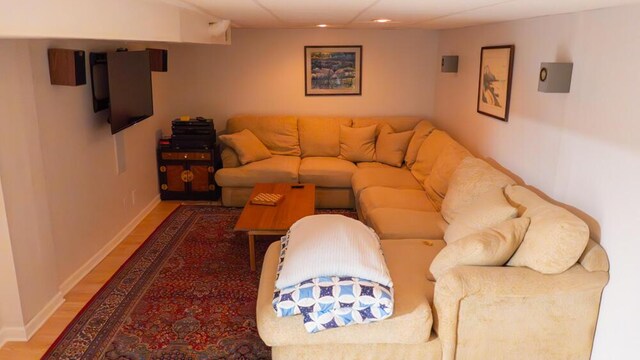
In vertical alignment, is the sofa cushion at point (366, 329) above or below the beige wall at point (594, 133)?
below

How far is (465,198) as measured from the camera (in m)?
3.35

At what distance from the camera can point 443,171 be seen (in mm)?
4184

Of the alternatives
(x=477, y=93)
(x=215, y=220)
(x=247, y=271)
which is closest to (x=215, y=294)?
(x=247, y=271)

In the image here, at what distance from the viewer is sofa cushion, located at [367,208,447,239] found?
11.3 feet

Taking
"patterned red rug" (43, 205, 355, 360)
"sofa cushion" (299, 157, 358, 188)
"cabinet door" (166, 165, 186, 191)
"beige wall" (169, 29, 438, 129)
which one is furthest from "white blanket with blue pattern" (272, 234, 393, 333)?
"beige wall" (169, 29, 438, 129)

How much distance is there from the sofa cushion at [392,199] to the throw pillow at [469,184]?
477mm

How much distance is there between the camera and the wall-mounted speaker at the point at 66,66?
3.17m

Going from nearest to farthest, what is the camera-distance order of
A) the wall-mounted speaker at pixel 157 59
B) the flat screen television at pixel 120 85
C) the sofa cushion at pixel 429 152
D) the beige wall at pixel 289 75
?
the flat screen television at pixel 120 85 < the sofa cushion at pixel 429 152 < the wall-mounted speaker at pixel 157 59 < the beige wall at pixel 289 75

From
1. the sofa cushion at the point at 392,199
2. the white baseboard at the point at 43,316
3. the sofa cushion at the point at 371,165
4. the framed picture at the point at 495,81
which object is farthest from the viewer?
the sofa cushion at the point at 371,165

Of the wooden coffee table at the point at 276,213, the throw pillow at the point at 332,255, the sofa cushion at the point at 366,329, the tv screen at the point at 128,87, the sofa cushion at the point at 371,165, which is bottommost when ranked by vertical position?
the sofa cushion at the point at 366,329

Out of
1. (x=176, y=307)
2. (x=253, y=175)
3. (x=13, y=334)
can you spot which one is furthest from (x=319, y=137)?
(x=13, y=334)

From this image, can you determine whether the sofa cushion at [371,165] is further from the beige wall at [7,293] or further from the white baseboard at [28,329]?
the beige wall at [7,293]

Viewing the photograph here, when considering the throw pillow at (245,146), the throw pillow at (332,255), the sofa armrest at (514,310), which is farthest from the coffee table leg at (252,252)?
the sofa armrest at (514,310)

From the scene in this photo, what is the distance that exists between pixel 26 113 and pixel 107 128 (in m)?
1.28
